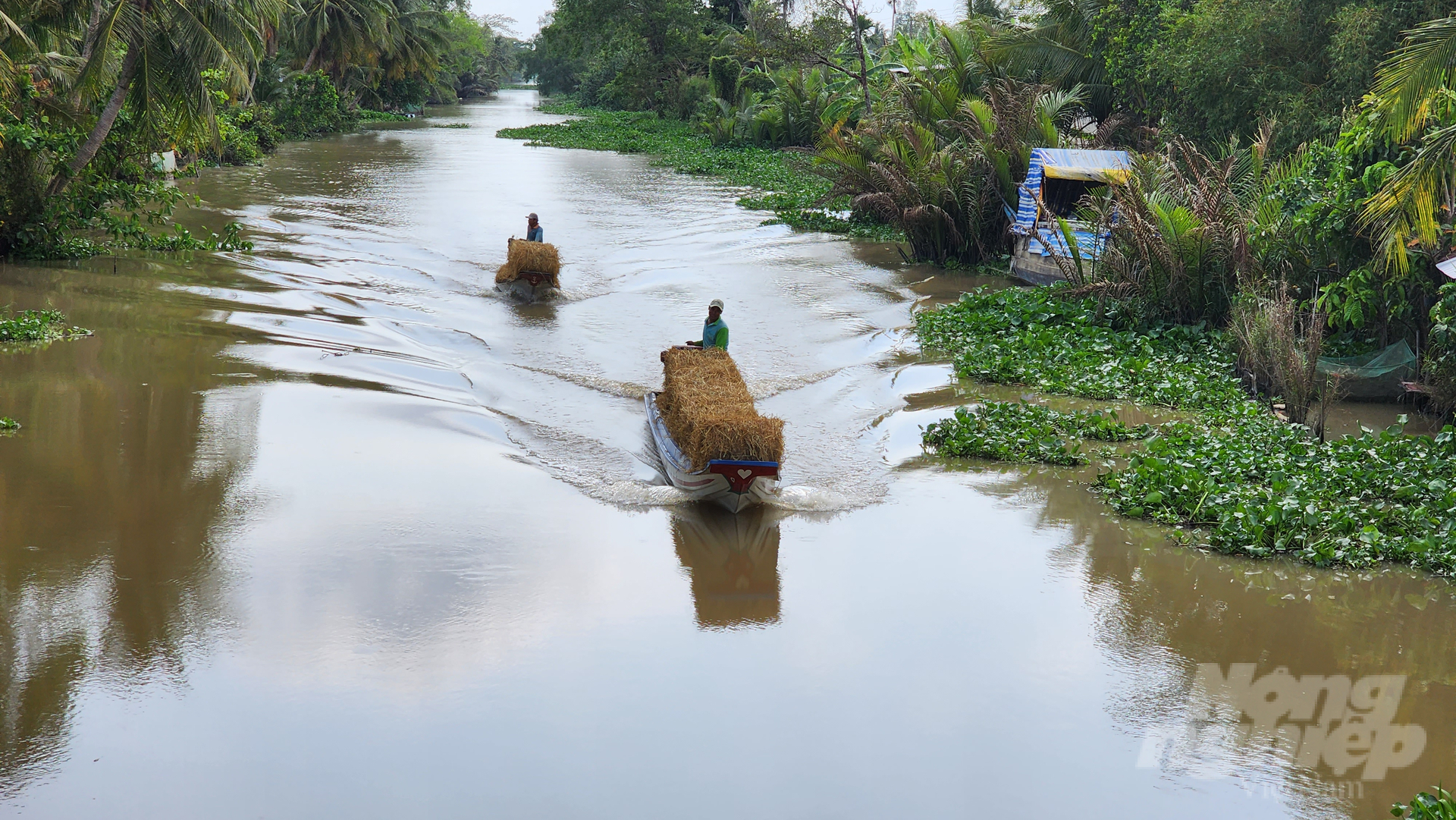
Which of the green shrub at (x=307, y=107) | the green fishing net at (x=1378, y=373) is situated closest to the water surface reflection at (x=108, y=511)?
the green fishing net at (x=1378, y=373)

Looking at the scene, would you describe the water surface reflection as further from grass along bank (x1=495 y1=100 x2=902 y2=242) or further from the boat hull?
grass along bank (x1=495 y1=100 x2=902 y2=242)

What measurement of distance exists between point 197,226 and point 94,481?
16.3 m

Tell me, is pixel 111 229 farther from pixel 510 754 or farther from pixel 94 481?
pixel 510 754

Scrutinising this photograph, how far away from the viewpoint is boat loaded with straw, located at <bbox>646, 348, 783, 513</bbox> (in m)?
9.91

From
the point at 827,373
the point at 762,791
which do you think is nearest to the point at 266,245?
the point at 827,373

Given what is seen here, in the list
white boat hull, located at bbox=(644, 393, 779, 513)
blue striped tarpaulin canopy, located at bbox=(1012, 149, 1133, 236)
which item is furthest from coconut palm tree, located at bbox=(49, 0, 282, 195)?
blue striped tarpaulin canopy, located at bbox=(1012, 149, 1133, 236)

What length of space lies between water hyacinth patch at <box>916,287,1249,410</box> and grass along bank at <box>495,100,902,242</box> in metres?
10.5

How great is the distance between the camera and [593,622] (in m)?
8.12

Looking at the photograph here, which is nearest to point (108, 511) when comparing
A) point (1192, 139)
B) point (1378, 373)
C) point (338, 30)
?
point (1378, 373)

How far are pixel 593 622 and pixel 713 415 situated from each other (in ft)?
8.67

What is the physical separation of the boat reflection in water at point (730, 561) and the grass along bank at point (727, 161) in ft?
61.0

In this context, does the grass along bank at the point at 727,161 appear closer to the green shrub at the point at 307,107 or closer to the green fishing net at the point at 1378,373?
the green shrub at the point at 307,107

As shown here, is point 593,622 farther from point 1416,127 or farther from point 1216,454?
point 1416,127

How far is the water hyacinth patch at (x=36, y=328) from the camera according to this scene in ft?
45.8
